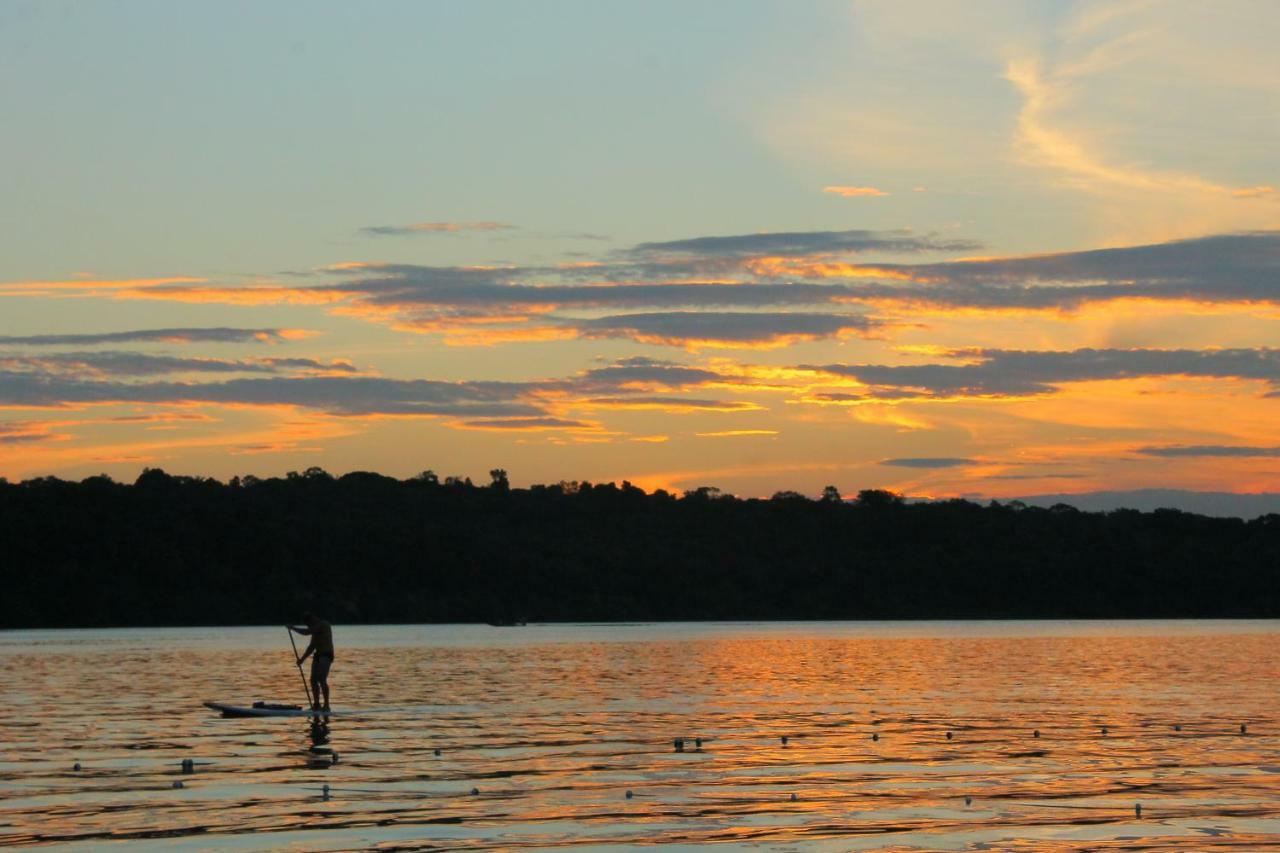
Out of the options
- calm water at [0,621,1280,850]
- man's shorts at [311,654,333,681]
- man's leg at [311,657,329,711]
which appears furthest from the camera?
man's shorts at [311,654,333,681]

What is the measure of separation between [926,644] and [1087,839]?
9334 centimetres

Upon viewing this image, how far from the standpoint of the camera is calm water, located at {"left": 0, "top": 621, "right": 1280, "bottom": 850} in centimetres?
2338

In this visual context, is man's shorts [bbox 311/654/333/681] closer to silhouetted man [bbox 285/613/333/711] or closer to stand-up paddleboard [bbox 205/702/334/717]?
silhouetted man [bbox 285/613/333/711]

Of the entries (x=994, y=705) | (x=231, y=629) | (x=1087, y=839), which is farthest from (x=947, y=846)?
(x=231, y=629)

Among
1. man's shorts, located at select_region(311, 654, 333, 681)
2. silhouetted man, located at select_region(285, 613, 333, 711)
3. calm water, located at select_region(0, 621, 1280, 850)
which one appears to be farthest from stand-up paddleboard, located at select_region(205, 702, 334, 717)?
man's shorts, located at select_region(311, 654, 333, 681)

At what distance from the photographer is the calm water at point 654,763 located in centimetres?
2338

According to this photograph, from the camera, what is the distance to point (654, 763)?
31.5 m

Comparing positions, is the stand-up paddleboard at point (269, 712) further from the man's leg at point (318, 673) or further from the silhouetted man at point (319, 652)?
the silhouetted man at point (319, 652)

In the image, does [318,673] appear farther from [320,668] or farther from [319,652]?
[319,652]

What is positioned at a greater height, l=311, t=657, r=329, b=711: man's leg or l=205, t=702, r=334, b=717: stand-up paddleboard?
l=311, t=657, r=329, b=711: man's leg

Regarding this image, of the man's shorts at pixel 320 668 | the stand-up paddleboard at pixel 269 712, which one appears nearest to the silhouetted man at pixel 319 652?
the man's shorts at pixel 320 668

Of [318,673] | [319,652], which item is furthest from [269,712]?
Result: [319,652]

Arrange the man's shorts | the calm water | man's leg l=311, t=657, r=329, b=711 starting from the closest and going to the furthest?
the calm water → man's leg l=311, t=657, r=329, b=711 → the man's shorts

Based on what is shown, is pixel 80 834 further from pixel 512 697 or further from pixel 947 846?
pixel 512 697
